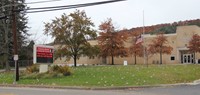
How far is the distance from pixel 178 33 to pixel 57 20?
34962 millimetres

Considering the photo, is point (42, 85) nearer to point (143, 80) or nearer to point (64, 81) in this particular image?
point (64, 81)

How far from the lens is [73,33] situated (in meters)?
54.3

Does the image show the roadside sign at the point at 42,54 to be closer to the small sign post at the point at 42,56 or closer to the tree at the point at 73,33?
the small sign post at the point at 42,56

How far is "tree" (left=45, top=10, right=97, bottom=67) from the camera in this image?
53.9m

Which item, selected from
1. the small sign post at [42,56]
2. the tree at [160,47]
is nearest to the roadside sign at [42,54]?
the small sign post at [42,56]

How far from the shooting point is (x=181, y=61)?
8169 centimetres

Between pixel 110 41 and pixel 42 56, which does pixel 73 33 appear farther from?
pixel 42 56

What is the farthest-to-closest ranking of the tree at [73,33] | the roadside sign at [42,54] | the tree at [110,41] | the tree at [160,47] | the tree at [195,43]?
the tree at [160,47] → the tree at [195,43] → the tree at [110,41] → the tree at [73,33] → the roadside sign at [42,54]

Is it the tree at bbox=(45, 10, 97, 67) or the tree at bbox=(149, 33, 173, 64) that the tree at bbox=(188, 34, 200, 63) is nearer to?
the tree at bbox=(149, 33, 173, 64)

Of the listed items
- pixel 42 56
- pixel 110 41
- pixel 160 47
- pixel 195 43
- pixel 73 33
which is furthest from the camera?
pixel 160 47

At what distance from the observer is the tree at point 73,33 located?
2122 inches

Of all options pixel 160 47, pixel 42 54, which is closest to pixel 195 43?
pixel 160 47

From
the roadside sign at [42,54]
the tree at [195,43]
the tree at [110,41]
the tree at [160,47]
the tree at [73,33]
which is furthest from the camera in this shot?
the tree at [160,47]

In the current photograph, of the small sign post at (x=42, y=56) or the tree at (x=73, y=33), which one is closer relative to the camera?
the small sign post at (x=42, y=56)
